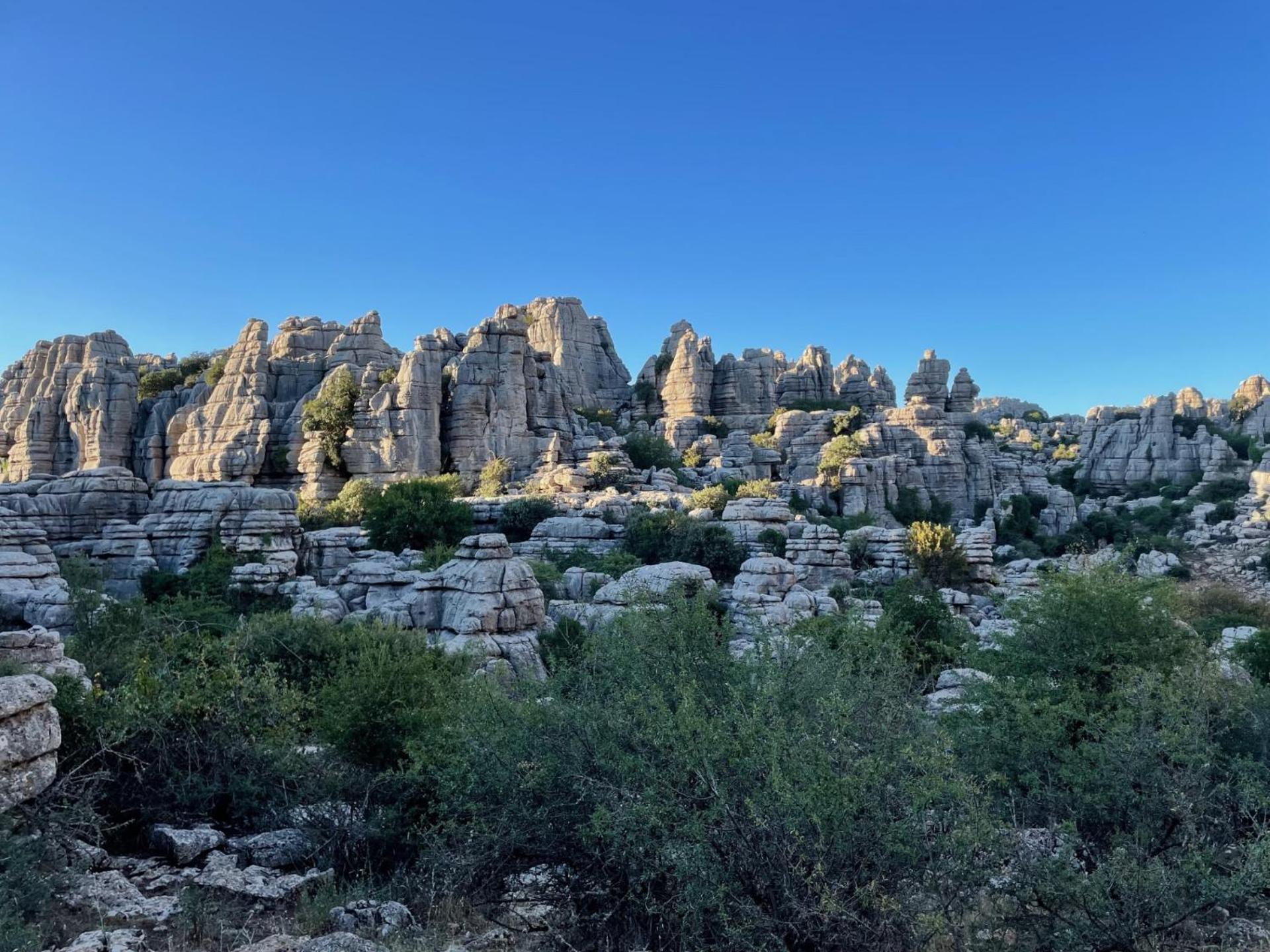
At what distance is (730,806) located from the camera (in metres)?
4.09

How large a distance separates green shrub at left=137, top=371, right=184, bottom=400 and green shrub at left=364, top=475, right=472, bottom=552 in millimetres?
27429

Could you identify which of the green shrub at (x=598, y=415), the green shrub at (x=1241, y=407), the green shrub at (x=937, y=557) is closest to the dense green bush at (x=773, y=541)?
the green shrub at (x=937, y=557)

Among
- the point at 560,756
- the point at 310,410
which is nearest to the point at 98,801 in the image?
the point at 560,756

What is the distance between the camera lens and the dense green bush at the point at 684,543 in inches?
898

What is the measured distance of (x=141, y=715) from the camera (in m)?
6.12

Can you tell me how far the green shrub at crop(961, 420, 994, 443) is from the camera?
163 feet

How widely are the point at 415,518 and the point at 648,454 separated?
18.3 meters

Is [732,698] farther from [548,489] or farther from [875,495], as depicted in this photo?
[875,495]

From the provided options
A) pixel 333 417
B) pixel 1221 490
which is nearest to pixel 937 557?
pixel 333 417

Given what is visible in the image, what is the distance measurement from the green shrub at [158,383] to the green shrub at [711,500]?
3437cm

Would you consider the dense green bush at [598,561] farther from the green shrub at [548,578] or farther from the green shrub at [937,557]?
the green shrub at [937,557]

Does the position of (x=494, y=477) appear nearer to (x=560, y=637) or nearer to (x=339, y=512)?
(x=339, y=512)

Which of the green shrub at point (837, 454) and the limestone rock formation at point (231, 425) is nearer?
the limestone rock formation at point (231, 425)

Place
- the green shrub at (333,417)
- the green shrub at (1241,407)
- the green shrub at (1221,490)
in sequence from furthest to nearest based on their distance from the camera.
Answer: the green shrub at (1241,407), the green shrub at (1221,490), the green shrub at (333,417)
